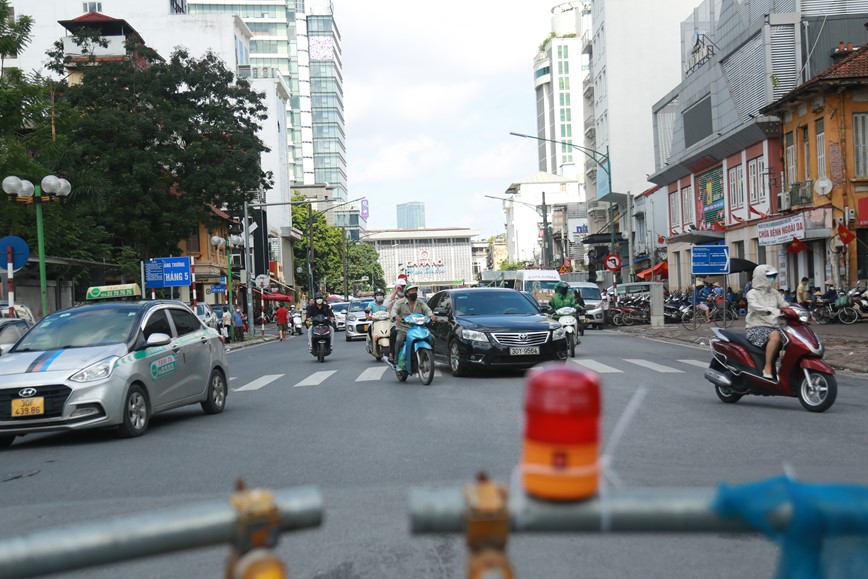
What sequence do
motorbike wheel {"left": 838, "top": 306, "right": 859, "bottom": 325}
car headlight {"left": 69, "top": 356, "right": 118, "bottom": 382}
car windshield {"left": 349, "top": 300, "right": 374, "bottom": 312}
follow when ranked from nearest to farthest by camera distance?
car headlight {"left": 69, "top": 356, "right": 118, "bottom": 382} → motorbike wheel {"left": 838, "top": 306, "right": 859, "bottom": 325} → car windshield {"left": 349, "top": 300, "right": 374, "bottom": 312}

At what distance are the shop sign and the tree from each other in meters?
21.0

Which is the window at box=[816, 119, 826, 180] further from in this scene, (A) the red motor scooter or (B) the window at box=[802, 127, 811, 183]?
(A) the red motor scooter

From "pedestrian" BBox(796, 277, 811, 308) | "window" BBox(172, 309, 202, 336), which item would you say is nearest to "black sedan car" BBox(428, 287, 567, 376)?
"window" BBox(172, 309, 202, 336)

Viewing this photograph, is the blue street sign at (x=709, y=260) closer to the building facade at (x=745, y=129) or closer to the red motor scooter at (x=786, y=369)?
the building facade at (x=745, y=129)

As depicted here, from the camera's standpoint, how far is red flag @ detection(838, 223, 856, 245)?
3341cm

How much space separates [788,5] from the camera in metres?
41.2

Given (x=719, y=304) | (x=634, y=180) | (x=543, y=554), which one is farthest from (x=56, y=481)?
(x=634, y=180)

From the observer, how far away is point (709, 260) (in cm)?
3120

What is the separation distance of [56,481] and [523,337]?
9.98 m

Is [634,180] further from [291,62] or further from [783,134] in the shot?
[291,62]

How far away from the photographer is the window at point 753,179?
141ft

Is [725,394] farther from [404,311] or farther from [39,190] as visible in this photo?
[39,190]

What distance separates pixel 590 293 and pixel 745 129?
9.16m

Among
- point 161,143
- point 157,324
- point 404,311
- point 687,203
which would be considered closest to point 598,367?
point 404,311
